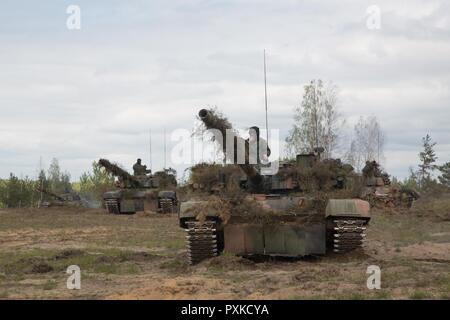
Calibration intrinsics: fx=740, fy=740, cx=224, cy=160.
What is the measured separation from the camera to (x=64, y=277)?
13.2 metres

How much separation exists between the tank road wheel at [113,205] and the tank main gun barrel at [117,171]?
132cm

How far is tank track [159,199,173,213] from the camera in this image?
124 feet

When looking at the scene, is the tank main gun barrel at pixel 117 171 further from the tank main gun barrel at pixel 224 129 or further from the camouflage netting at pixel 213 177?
the tank main gun barrel at pixel 224 129

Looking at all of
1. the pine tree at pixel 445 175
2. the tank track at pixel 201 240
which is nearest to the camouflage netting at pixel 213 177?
the tank track at pixel 201 240

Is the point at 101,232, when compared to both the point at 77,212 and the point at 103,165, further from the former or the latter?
the point at 77,212

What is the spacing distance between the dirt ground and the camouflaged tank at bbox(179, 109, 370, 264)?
1.13 ft

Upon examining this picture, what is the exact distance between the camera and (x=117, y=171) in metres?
37.5

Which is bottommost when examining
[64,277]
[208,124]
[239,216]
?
[64,277]

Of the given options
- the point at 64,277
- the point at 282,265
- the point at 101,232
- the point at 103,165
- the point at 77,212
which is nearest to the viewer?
the point at 64,277

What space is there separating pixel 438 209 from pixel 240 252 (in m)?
24.1

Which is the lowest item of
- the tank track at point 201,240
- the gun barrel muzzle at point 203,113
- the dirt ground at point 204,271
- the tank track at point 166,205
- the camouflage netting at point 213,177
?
the dirt ground at point 204,271

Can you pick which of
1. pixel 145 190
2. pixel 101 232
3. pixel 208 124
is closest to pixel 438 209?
pixel 145 190

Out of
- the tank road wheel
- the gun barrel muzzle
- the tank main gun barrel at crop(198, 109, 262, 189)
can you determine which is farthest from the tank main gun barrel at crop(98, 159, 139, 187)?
the gun barrel muzzle

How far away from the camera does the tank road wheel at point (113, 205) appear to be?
3816 centimetres
